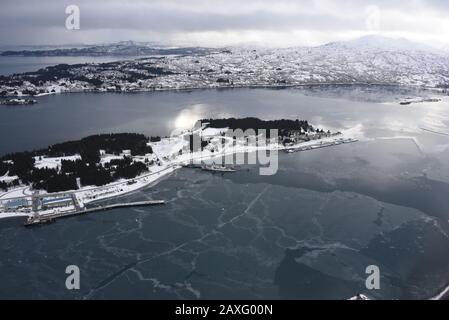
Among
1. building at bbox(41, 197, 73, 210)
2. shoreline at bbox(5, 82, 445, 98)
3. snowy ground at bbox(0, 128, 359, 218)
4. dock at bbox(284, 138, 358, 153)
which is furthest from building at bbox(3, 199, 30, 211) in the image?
shoreline at bbox(5, 82, 445, 98)

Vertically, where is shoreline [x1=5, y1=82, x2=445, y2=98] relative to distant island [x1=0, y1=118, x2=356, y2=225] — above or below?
above

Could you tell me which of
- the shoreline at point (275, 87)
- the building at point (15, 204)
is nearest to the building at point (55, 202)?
the building at point (15, 204)

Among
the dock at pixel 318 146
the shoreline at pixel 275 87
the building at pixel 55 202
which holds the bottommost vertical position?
the building at pixel 55 202

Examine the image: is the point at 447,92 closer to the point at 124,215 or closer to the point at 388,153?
the point at 388,153

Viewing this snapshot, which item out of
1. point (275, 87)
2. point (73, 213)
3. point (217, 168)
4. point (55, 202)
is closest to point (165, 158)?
point (217, 168)

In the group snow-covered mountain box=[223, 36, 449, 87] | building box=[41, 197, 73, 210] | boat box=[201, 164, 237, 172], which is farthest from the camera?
snow-covered mountain box=[223, 36, 449, 87]

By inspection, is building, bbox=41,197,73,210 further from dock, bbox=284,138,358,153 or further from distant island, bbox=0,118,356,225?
dock, bbox=284,138,358,153

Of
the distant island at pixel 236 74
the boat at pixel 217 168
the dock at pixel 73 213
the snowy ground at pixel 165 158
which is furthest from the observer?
the distant island at pixel 236 74

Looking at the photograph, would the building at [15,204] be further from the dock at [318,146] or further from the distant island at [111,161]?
the dock at [318,146]

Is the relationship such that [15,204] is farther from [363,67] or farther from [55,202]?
[363,67]
